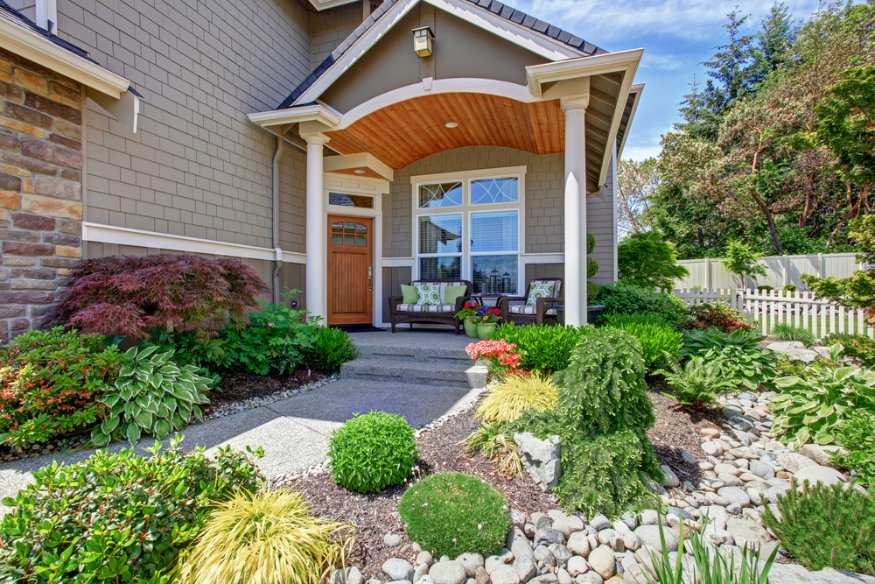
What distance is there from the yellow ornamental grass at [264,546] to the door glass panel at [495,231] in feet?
19.1

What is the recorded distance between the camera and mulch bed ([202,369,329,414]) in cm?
393

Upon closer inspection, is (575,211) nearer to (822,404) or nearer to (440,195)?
(822,404)

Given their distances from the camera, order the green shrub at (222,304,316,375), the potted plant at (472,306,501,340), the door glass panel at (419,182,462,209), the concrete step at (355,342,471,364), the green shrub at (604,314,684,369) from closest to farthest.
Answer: the green shrub at (604,314,684,369) → the green shrub at (222,304,316,375) → the concrete step at (355,342,471,364) → the potted plant at (472,306,501,340) → the door glass panel at (419,182,462,209)

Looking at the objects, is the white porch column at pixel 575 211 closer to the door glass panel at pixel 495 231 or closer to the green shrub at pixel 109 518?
the door glass panel at pixel 495 231

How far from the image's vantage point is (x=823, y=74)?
12.2 metres

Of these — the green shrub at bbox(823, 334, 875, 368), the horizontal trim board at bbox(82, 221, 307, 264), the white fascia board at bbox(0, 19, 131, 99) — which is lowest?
the green shrub at bbox(823, 334, 875, 368)

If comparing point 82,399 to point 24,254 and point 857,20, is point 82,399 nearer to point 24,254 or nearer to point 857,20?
point 24,254

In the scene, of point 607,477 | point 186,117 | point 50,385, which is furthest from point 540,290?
point 50,385

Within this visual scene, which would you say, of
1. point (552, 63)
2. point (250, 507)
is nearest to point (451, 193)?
point (552, 63)

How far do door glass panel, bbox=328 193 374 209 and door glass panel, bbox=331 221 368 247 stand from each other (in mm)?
317

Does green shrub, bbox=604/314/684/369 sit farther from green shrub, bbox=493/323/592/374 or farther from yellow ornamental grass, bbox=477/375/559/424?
yellow ornamental grass, bbox=477/375/559/424

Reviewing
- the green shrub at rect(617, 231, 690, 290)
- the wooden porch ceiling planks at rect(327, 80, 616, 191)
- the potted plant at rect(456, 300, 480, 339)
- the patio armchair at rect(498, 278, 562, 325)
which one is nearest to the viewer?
the wooden porch ceiling planks at rect(327, 80, 616, 191)

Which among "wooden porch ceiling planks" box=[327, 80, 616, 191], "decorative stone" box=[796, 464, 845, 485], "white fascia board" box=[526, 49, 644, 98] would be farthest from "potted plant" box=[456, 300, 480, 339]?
"decorative stone" box=[796, 464, 845, 485]

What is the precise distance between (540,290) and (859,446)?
4055 millimetres
